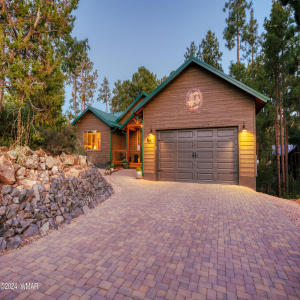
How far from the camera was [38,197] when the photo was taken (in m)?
4.07

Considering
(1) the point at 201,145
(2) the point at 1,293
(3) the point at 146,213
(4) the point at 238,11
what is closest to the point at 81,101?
(4) the point at 238,11

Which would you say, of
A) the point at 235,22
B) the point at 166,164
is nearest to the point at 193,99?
the point at 166,164

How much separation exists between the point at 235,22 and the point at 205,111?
12.8m

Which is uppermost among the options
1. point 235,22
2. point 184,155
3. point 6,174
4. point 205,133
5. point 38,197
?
point 235,22

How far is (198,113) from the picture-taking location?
30.3ft

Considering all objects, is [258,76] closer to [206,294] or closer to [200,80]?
[200,80]

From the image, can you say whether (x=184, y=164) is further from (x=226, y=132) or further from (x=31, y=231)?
(x=31, y=231)

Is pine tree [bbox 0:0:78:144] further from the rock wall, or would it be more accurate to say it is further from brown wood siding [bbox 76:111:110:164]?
brown wood siding [bbox 76:111:110:164]

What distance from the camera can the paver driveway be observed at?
6.92 ft

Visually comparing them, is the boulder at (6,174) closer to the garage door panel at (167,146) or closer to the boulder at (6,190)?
the boulder at (6,190)

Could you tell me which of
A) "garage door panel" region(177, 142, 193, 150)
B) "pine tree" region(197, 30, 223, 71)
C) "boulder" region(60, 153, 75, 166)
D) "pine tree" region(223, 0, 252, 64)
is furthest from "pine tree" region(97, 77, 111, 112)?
"boulder" region(60, 153, 75, 166)

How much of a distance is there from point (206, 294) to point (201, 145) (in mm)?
7728

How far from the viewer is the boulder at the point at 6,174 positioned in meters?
3.91

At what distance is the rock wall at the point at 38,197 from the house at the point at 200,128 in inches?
186
